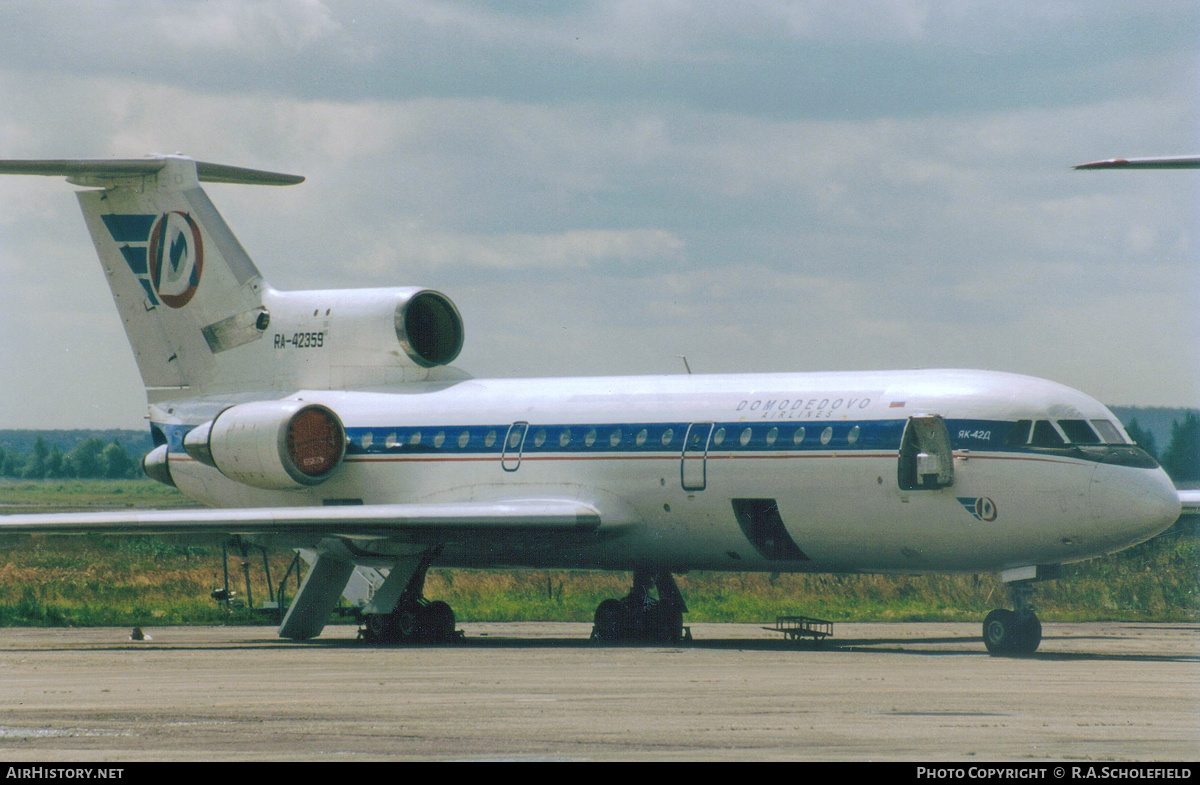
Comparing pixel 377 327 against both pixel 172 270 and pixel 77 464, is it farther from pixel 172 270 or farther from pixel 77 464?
pixel 77 464

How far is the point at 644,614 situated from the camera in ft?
86.4

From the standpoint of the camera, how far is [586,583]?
3759cm

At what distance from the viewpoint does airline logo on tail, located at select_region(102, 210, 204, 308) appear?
30.0m

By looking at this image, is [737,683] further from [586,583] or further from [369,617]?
[586,583]

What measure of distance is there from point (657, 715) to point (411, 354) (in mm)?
15347

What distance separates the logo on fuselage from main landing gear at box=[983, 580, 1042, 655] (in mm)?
1170

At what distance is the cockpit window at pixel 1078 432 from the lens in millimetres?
21484

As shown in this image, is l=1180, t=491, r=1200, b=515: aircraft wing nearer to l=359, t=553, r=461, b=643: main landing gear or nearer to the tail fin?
l=359, t=553, r=461, b=643: main landing gear

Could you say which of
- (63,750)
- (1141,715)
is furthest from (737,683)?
(63,750)

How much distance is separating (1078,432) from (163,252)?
16896 mm

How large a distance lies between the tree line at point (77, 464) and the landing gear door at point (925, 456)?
136 meters

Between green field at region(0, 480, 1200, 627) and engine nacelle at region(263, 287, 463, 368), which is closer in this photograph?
engine nacelle at region(263, 287, 463, 368)

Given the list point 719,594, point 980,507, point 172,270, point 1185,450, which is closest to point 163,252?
point 172,270

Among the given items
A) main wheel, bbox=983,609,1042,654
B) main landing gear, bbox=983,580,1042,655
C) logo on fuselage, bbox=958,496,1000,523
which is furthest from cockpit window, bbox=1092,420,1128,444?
main wheel, bbox=983,609,1042,654
